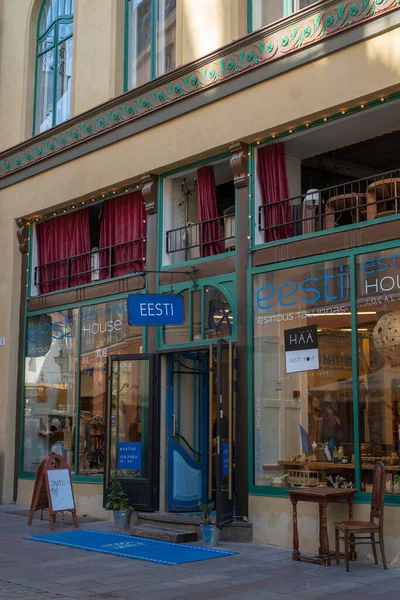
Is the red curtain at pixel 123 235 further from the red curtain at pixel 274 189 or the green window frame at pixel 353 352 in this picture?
the green window frame at pixel 353 352

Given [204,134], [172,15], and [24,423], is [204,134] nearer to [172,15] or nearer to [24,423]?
[172,15]

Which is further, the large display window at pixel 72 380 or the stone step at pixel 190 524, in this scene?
the large display window at pixel 72 380

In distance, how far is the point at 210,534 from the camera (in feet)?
37.0

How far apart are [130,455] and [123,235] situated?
4118 mm

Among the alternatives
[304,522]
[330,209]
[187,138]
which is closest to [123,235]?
[187,138]

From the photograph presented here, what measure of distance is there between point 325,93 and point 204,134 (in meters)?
2.42

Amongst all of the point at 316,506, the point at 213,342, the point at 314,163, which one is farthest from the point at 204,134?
the point at 316,506

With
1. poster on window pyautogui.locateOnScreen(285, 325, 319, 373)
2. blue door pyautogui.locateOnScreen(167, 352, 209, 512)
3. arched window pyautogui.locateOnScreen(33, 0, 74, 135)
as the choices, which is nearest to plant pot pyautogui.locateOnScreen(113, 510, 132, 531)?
blue door pyautogui.locateOnScreen(167, 352, 209, 512)

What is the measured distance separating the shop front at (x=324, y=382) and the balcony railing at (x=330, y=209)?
604mm

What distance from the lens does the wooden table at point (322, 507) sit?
32.0 feet

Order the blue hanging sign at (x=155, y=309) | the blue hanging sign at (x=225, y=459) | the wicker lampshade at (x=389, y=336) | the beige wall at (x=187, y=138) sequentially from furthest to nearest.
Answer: the blue hanging sign at (x=155, y=309), the blue hanging sign at (x=225, y=459), the beige wall at (x=187, y=138), the wicker lampshade at (x=389, y=336)

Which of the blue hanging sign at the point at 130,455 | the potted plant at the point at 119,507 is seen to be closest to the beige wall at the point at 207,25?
the blue hanging sign at the point at 130,455

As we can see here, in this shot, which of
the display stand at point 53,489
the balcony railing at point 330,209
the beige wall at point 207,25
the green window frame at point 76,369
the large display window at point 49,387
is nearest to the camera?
the balcony railing at point 330,209

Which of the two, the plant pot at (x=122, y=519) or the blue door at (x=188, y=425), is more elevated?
the blue door at (x=188, y=425)
